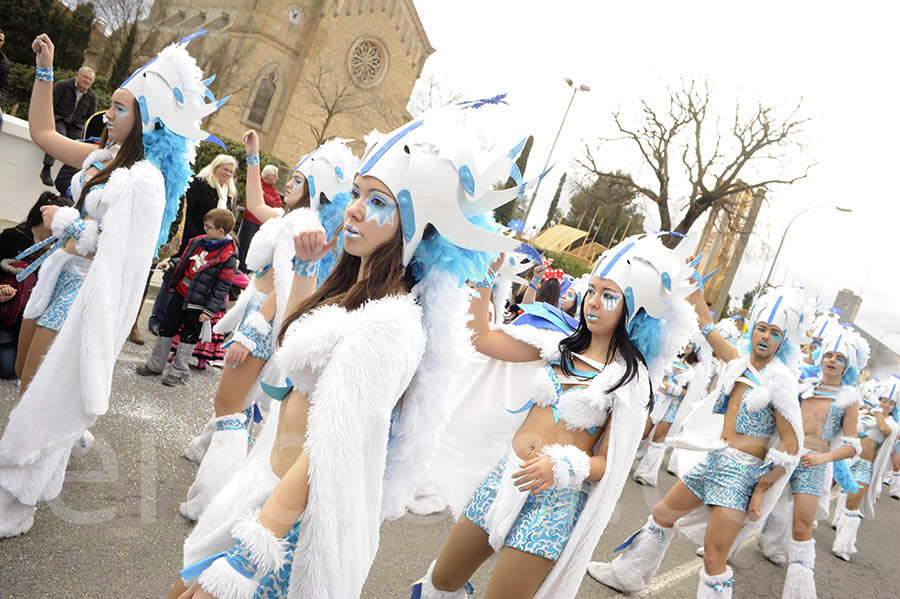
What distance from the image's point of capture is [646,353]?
3430 millimetres

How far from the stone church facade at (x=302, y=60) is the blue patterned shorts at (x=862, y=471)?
2508 centimetres

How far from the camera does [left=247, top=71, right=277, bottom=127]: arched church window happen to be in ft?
107

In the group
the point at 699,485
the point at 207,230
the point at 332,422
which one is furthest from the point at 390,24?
the point at 332,422

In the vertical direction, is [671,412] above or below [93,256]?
below

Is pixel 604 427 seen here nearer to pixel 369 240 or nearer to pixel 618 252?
pixel 618 252

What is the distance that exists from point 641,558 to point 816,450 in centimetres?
228

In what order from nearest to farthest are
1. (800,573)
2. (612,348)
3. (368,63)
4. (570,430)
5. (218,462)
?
(570,430) < (612,348) < (218,462) < (800,573) < (368,63)

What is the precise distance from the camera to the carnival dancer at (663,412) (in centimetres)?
865

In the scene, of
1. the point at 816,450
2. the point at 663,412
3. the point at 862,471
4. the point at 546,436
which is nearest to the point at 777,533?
the point at 816,450

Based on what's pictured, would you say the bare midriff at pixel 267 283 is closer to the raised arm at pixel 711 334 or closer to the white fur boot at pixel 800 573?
the raised arm at pixel 711 334

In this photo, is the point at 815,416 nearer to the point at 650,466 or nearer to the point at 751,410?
the point at 751,410

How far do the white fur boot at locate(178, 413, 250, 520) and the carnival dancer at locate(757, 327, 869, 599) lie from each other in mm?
4312

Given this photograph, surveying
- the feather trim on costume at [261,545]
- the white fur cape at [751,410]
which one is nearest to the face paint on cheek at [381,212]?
the feather trim on costume at [261,545]

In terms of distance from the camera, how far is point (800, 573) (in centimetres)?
570
